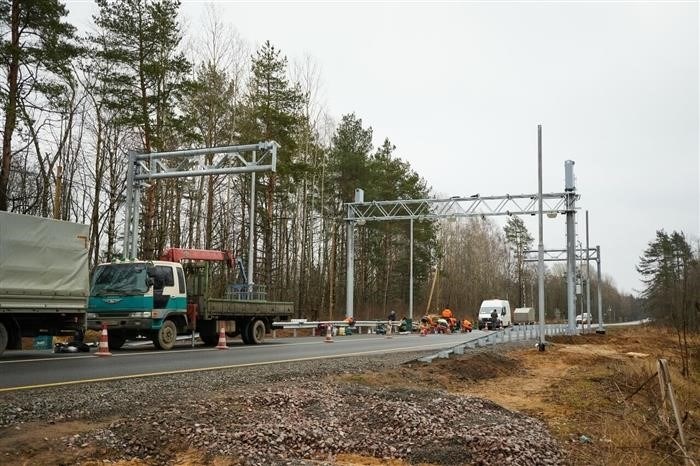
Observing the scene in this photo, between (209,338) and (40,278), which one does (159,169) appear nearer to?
(209,338)

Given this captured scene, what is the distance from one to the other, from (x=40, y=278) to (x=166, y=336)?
15.0 ft

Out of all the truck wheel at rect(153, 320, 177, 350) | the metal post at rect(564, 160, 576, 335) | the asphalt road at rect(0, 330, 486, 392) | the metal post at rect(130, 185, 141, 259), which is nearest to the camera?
the asphalt road at rect(0, 330, 486, 392)

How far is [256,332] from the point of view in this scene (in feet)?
74.1

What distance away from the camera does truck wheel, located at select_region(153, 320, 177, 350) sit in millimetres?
17891

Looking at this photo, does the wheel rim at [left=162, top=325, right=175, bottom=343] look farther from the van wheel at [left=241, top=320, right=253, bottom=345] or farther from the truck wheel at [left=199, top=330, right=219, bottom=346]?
the van wheel at [left=241, top=320, right=253, bottom=345]

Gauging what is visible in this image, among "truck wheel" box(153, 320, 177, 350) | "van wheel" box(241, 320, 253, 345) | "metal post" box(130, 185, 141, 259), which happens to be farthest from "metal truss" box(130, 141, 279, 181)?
"truck wheel" box(153, 320, 177, 350)

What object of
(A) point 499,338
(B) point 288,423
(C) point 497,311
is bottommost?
(C) point 497,311

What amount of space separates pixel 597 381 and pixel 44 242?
13.6m

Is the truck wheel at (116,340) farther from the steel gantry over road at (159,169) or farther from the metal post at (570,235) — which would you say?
the metal post at (570,235)

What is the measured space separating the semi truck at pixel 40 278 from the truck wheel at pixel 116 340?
2.28m

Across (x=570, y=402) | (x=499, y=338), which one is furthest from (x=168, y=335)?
(x=499, y=338)

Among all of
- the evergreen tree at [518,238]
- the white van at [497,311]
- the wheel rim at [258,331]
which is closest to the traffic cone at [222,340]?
the wheel rim at [258,331]

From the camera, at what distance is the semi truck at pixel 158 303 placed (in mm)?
17547

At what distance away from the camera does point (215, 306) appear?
1975cm
